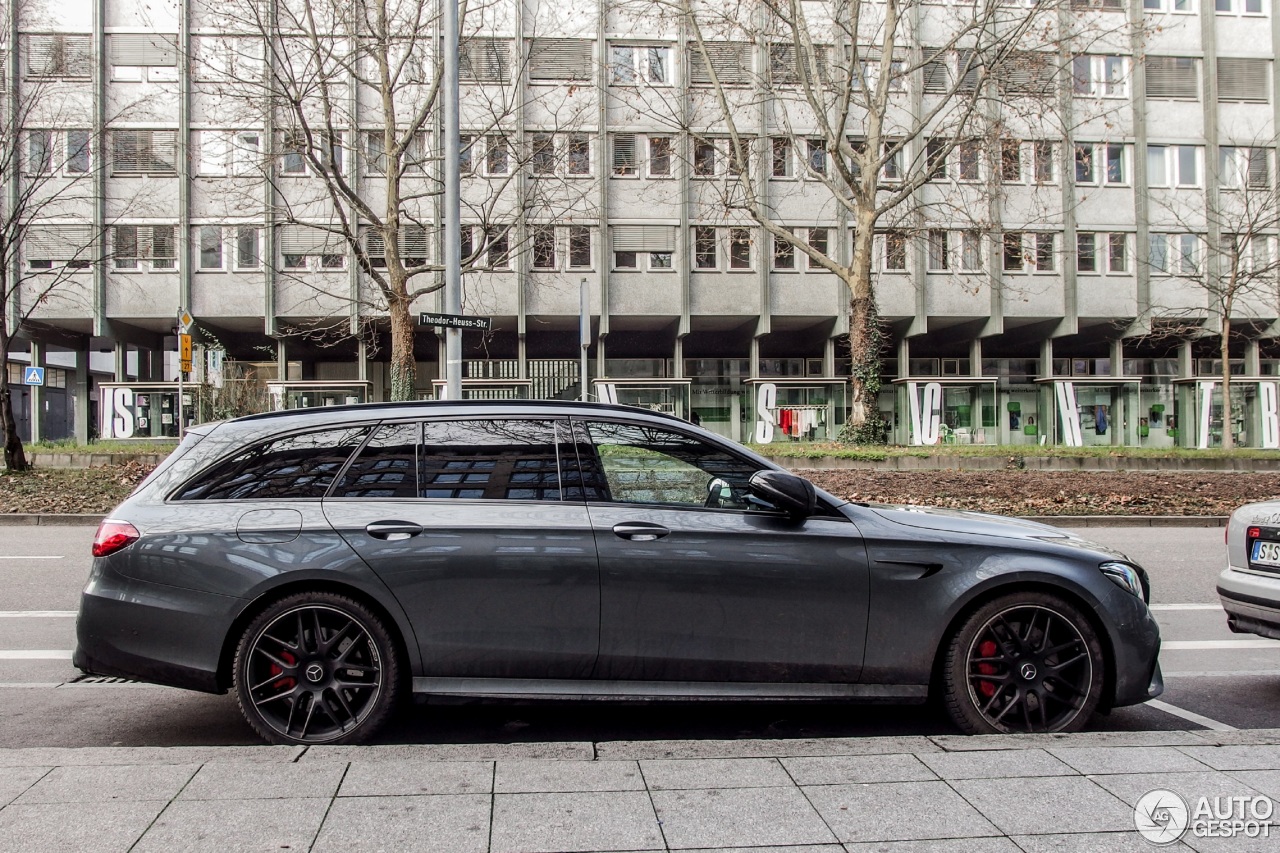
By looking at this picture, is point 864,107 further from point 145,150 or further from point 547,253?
point 145,150

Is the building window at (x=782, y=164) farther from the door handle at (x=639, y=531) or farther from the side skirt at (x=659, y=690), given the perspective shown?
the side skirt at (x=659, y=690)

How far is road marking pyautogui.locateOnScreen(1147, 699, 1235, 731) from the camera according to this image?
4.26 metres

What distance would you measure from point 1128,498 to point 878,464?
4733 millimetres

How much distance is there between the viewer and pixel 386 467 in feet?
13.3

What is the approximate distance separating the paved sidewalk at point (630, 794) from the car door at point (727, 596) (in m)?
0.45

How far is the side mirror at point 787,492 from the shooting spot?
3.84m

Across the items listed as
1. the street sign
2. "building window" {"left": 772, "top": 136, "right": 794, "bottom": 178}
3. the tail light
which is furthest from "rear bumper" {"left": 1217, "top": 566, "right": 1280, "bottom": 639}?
"building window" {"left": 772, "top": 136, "right": 794, "bottom": 178}

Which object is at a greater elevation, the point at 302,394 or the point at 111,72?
the point at 111,72

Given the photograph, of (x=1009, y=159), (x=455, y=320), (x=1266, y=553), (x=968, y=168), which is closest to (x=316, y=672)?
(x=1266, y=553)

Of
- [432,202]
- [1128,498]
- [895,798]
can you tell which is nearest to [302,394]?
[432,202]

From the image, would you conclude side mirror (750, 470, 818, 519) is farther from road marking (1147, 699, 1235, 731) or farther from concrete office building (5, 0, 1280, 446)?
concrete office building (5, 0, 1280, 446)

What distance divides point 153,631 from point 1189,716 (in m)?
5.15

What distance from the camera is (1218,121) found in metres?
33.2

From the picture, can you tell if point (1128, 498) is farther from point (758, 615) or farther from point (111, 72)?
point (111, 72)
